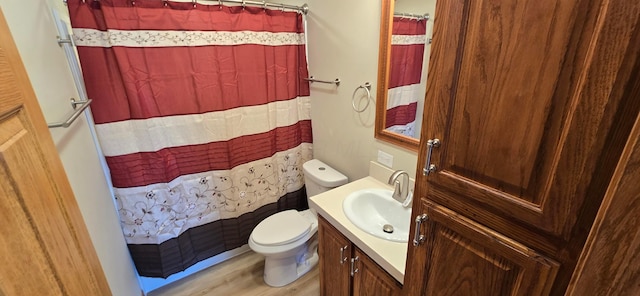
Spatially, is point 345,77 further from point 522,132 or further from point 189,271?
point 189,271

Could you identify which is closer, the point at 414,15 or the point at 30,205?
the point at 30,205

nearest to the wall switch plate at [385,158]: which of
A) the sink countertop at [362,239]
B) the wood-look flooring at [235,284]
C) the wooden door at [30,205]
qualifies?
the sink countertop at [362,239]

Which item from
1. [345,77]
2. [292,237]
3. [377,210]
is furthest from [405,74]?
[292,237]

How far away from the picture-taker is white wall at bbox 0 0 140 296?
0.93 meters

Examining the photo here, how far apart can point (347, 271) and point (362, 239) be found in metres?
0.28

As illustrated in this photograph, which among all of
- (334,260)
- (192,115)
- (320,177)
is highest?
(192,115)

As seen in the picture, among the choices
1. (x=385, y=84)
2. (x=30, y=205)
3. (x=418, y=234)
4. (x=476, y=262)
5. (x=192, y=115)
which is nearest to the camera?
(x=30, y=205)

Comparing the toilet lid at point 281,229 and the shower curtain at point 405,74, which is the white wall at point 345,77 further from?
the toilet lid at point 281,229

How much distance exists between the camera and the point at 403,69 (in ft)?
4.75

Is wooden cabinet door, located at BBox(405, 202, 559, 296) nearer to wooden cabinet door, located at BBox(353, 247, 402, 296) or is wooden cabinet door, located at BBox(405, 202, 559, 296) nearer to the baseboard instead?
wooden cabinet door, located at BBox(353, 247, 402, 296)

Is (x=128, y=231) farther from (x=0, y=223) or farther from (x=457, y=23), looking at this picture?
(x=457, y=23)

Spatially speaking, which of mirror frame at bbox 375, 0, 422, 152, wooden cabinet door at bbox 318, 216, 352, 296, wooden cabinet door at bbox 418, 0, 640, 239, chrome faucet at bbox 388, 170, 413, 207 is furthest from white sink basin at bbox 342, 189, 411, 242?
wooden cabinet door at bbox 418, 0, 640, 239

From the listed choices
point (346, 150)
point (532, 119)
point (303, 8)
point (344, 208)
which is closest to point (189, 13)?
point (303, 8)

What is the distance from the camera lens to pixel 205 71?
1705 mm
